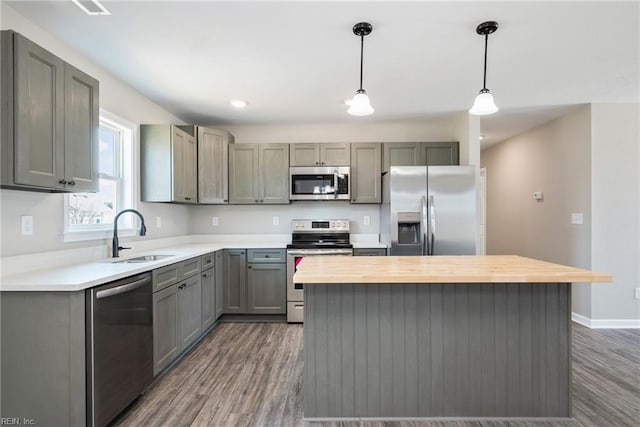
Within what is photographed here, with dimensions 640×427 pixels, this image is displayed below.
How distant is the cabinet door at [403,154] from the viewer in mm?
3852

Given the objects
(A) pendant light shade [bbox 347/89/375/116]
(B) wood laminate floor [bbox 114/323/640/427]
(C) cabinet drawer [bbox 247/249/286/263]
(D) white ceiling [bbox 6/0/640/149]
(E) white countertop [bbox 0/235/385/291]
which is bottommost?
(B) wood laminate floor [bbox 114/323/640/427]

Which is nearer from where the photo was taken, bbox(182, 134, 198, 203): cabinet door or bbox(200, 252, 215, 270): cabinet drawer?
bbox(200, 252, 215, 270): cabinet drawer

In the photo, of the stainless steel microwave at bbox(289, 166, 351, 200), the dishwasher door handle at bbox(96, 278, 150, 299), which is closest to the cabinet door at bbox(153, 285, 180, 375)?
the dishwasher door handle at bbox(96, 278, 150, 299)

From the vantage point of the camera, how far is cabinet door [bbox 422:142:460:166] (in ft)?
12.5

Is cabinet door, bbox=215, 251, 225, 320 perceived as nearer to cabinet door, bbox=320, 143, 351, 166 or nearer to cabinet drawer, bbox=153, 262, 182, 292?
cabinet drawer, bbox=153, 262, 182, 292

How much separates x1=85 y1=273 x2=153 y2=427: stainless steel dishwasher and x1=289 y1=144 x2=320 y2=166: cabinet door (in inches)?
91.0

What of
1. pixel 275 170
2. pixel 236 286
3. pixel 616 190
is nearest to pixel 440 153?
pixel 616 190

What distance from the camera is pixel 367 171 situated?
3.91 meters

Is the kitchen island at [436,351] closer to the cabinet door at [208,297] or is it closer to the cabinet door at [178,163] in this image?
the cabinet door at [208,297]

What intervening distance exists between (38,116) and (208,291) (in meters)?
2.07

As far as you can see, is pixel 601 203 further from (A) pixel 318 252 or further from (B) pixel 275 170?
(B) pixel 275 170

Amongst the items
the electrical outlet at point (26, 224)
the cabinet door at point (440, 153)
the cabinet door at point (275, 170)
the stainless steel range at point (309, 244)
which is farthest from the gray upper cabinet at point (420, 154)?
the electrical outlet at point (26, 224)

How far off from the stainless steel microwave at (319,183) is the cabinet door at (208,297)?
135cm

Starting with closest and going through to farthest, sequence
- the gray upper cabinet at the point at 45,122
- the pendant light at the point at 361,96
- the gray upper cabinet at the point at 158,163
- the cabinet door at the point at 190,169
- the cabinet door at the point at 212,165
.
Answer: the gray upper cabinet at the point at 45,122 → the pendant light at the point at 361,96 → the gray upper cabinet at the point at 158,163 → the cabinet door at the point at 190,169 → the cabinet door at the point at 212,165
